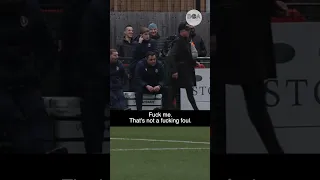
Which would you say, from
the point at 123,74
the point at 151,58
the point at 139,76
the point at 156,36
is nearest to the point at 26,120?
the point at 151,58

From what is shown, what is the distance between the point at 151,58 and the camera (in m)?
12.8

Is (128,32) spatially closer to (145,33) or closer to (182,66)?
(145,33)

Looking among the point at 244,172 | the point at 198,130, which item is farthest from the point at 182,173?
the point at 198,130

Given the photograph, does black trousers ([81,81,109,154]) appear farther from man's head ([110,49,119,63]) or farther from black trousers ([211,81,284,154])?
man's head ([110,49,119,63])

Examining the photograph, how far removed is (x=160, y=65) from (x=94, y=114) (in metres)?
10.1

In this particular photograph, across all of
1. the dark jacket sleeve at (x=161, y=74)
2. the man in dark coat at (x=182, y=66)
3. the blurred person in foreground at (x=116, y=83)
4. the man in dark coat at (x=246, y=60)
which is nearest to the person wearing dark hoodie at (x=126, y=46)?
the blurred person in foreground at (x=116, y=83)

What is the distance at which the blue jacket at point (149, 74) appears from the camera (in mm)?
12992

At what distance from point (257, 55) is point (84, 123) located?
0.75 metres

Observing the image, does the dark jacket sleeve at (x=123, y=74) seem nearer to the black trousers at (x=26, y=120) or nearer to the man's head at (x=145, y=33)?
the man's head at (x=145, y=33)

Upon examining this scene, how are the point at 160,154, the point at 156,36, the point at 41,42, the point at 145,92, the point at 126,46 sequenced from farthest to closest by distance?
the point at 156,36
the point at 126,46
the point at 145,92
the point at 160,154
the point at 41,42

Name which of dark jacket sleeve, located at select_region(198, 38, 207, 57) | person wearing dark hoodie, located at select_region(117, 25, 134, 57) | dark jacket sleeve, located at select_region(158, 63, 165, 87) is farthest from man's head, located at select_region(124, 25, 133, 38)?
dark jacket sleeve, located at select_region(198, 38, 207, 57)

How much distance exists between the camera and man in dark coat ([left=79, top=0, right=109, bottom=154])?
293 cm

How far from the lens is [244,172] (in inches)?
121

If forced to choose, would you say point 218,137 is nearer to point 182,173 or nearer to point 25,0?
point 25,0
